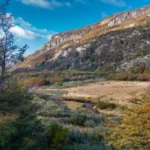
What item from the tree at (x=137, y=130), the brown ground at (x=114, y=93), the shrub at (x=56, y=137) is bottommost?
the brown ground at (x=114, y=93)

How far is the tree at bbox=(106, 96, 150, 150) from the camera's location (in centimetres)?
734

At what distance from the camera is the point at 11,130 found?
7.63 m

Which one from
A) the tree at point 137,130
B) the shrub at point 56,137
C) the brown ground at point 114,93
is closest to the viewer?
the tree at point 137,130

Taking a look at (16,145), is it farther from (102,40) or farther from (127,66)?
(102,40)

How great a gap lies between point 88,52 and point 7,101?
14976 cm

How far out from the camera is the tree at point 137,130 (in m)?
7.34

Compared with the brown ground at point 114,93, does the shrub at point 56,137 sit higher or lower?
higher

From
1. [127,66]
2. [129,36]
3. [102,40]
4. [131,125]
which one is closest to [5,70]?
[131,125]

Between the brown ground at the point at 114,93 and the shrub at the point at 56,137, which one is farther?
the brown ground at the point at 114,93

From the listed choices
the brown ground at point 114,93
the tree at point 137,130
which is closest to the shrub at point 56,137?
the tree at point 137,130

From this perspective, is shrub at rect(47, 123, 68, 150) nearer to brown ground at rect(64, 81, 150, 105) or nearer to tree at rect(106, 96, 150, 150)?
tree at rect(106, 96, 150, 150)

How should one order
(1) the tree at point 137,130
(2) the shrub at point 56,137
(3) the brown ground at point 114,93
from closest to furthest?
(1) the tree at point 137,130, (2) the shrub at point 56,137, (3) the brown ground at point 114,93

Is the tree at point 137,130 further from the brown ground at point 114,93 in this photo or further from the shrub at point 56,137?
the brown ground at point 114,93

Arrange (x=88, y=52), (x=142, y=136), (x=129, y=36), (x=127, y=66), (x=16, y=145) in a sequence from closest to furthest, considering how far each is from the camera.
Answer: (x=142, y=136), (x=16, y=145), (x=127, y=66), (x=129, y=36), (x=88, y=52)
